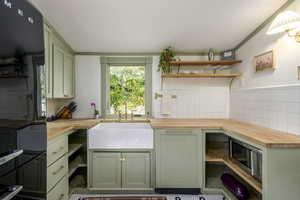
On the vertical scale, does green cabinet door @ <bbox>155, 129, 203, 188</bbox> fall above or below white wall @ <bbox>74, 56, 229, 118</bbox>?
below

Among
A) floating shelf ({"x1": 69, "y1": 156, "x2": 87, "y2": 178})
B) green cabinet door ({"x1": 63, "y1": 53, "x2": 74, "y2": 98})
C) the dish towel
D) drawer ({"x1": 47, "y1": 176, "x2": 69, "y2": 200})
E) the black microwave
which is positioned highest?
green cabinet door ({"x1": 63, "y1": 53, "x2": 74, "y2": 98})

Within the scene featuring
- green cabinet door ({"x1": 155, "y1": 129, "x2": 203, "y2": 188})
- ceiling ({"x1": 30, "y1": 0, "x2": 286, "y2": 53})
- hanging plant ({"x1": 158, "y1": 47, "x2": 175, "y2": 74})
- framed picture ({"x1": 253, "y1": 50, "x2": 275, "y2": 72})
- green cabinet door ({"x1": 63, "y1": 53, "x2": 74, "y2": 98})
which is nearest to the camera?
ceiling ({"x1": 30, "y1": 0, "x2": 286, "y2": 53})

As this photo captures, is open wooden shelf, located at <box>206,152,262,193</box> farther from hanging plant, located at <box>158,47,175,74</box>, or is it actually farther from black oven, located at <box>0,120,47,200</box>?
black oven, located at <box>0,120,47,200</box>

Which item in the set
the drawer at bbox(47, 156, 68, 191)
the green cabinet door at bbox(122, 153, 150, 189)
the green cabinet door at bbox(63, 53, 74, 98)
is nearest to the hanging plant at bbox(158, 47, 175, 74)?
the green cabinet door at bbox(122, 153, 150, 189)

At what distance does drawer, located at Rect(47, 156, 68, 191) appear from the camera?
148 cm

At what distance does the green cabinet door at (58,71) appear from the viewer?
205 centimetres

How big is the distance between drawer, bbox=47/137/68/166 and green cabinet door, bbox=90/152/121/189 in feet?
1.31

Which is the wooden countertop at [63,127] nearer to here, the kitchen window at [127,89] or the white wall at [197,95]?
the kitchen window at [127,89]

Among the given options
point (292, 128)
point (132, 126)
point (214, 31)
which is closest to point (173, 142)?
point (132, 126)

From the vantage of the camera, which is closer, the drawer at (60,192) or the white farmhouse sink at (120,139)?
the drawer at (60,192)

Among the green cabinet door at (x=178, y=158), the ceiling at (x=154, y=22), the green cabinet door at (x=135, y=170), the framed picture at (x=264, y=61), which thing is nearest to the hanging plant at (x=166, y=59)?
the ceiling at (x=154, y=22)

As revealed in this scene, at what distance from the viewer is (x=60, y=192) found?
5.62ft

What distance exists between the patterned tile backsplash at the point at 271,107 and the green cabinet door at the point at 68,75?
2596mm

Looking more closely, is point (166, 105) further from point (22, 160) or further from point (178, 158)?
point (22, 160)
